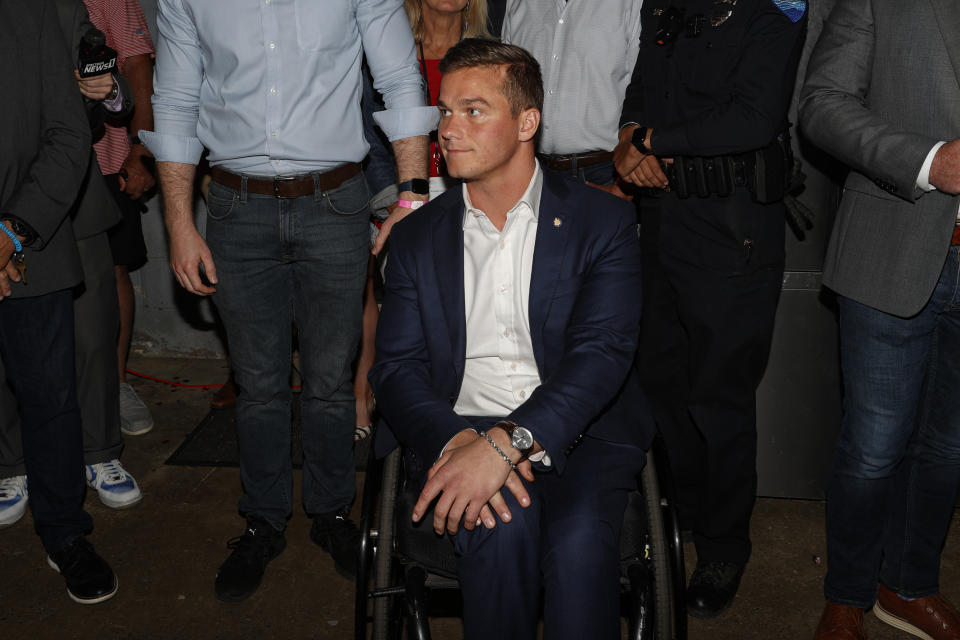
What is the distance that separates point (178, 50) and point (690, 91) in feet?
5.66

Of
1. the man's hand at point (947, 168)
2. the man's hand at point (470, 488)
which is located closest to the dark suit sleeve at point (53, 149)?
the man's hand at point (470, 488)

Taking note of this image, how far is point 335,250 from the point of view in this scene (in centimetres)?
316

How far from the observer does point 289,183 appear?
3.09m

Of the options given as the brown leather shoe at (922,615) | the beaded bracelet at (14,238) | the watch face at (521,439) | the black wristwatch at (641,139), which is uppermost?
the black wristwatch at (641,139)

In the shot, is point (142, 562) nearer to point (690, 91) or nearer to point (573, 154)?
point (573, 154)

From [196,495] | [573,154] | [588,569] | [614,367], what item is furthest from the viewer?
[196,495]

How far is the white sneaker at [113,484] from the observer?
396 cm

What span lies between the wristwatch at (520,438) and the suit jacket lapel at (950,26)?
1.51 meters

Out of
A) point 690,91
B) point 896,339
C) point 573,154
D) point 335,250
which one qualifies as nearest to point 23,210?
point 335,250

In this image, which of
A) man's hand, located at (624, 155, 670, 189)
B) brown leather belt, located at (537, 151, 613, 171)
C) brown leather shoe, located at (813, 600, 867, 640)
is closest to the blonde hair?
brown leather belt, located at (537, 151, 613, 171)

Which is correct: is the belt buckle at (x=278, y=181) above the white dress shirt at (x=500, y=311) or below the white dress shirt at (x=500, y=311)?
above

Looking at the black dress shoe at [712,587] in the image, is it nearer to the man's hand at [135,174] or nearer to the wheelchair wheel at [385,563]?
the wheelchair wheel at [385,563]

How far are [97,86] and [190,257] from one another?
31.3 inches

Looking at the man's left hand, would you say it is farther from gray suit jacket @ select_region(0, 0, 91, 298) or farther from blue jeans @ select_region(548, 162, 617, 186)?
gray suit jacket @ select_region(0, 0, 91, 298)
